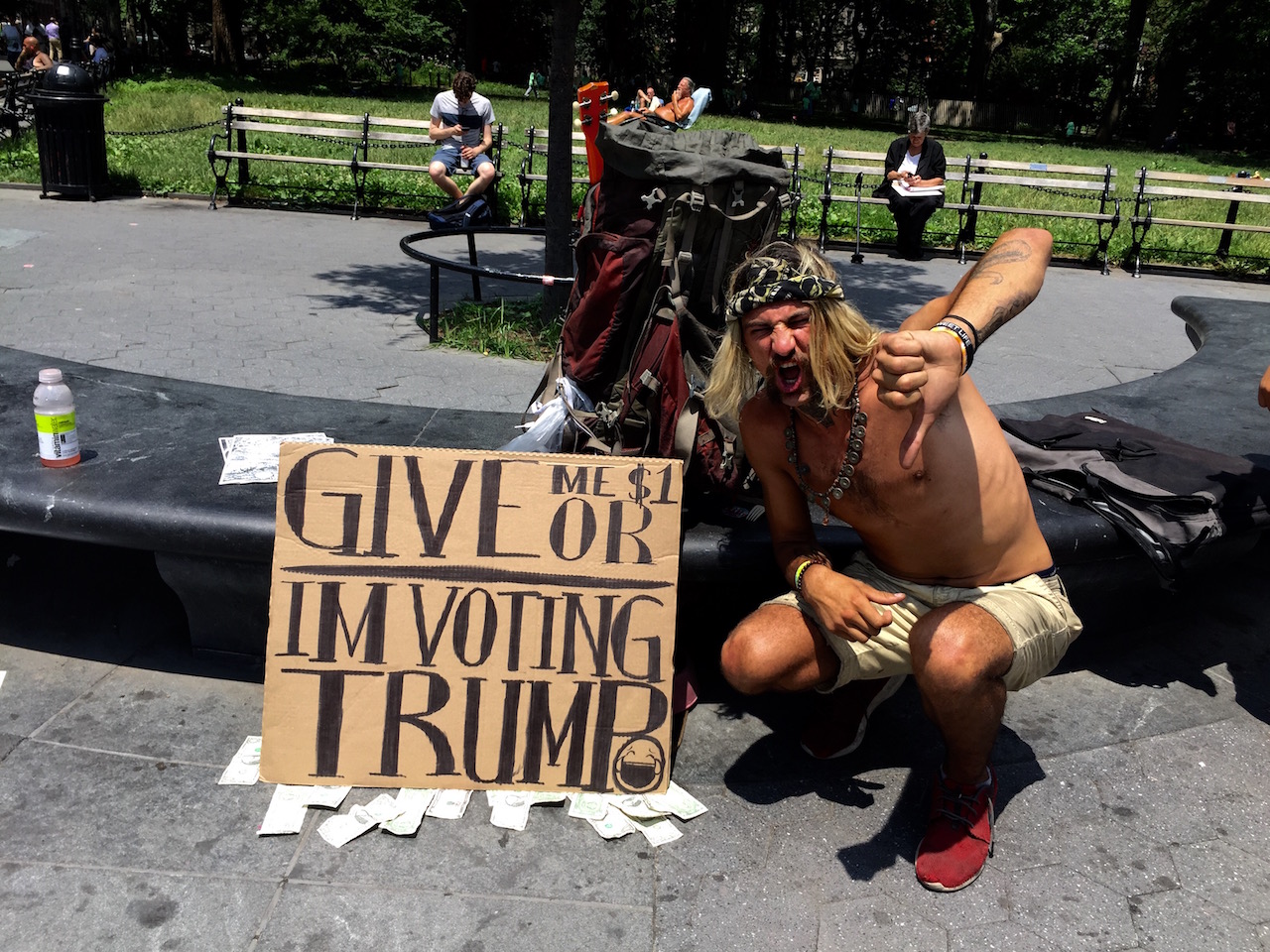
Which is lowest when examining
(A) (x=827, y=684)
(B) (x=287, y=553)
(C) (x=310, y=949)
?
(C) (x=310, y=949)

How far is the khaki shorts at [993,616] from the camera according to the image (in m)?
2.68

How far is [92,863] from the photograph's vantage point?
2.50 m

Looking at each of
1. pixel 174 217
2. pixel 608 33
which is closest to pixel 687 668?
pixel 174 217

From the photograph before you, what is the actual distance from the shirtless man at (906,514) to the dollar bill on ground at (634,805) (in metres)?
0.40

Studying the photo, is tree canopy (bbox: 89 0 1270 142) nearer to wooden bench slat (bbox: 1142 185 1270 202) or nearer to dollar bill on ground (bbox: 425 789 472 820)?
wooden bench slat (bbox: 1142 185 1270 202)

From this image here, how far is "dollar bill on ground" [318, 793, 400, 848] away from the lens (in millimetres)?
2641

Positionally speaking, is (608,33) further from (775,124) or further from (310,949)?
(310,949)

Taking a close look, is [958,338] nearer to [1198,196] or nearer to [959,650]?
[959,650]

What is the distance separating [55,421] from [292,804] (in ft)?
4.45

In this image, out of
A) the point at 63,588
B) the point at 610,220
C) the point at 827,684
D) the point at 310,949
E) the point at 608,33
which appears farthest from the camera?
the point at 608,33

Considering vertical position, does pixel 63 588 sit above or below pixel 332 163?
below

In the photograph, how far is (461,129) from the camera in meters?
10.3

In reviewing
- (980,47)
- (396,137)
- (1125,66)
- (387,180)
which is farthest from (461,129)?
(980,47)

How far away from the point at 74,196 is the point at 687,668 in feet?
34.9
